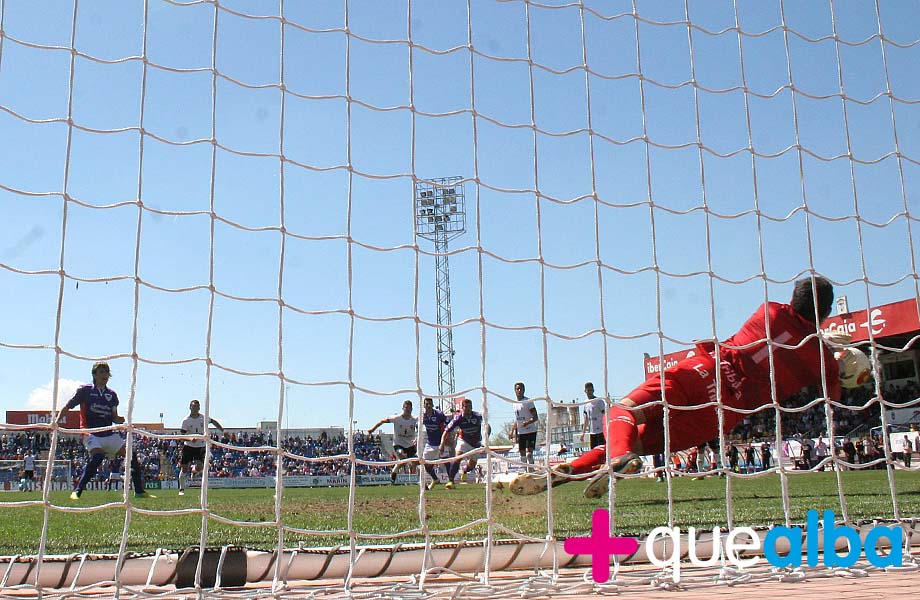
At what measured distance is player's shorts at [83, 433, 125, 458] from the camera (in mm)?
8133

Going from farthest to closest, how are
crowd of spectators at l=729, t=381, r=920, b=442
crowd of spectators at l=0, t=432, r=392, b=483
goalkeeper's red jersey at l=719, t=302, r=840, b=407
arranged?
crowd of spectators at l=0, t=432, r=392, b=483 < crowd of spectators at l=729, t=381, r=920, b=442 < goalkeeper's red jersey at l=719, t=302, r=840, b=407

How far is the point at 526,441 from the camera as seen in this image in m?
12.1

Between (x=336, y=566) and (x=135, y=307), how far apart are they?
1.28 m

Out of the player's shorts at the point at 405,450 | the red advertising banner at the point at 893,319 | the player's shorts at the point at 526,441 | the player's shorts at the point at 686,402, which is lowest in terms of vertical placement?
the player's shorts at the point at 405,450

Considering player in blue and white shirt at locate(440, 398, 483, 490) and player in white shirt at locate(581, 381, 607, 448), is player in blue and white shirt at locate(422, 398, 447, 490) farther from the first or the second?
player in white shirt at locate(581, 381, 607, 448)

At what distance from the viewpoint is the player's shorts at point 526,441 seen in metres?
12.0

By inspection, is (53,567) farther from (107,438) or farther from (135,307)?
(107,438)

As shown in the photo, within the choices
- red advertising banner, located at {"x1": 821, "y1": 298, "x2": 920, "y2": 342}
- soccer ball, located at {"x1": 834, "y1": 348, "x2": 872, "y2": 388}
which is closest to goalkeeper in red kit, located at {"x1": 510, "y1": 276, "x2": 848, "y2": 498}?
soccer ball, located at {"x1": 834, "y1": 348, "x2": 872, "y2": 388}

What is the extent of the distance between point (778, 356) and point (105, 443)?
242 inches

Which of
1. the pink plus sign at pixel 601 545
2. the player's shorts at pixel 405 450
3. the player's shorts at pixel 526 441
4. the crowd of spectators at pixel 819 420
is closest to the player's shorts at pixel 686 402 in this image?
the pink plus sign at pixel 601 545

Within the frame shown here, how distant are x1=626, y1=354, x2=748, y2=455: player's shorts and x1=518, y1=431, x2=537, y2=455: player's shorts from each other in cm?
689

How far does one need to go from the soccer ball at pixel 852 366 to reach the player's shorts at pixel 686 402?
0.62 metres

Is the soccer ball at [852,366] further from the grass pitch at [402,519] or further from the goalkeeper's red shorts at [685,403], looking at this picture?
the grass pitch at [402,519]

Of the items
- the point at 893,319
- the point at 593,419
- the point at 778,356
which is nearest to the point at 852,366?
the point at 778,356
